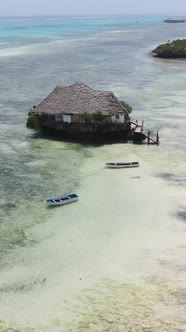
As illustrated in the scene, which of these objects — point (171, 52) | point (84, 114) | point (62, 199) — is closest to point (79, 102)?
point (84, 114)

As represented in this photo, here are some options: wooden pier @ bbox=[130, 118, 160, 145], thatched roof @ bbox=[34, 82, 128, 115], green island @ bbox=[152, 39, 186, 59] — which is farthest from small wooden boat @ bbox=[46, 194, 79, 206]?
green island @ bbox=[152, 39, 186, 59]

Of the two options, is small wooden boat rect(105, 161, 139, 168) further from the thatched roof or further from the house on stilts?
the thatched roof

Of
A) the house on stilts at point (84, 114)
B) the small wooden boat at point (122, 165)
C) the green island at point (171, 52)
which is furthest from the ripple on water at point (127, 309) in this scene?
the green island at point (171, 52)

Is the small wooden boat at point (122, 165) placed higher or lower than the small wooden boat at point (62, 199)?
higher

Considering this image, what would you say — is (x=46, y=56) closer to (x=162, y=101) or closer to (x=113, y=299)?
(x=162, y=101)

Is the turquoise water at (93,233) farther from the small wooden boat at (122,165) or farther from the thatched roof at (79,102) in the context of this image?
→ the thatched roof at (79,102)

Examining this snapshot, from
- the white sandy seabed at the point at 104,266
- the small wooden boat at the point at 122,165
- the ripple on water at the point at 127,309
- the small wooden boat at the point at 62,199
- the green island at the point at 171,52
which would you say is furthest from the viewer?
the green island at the point at 171,52

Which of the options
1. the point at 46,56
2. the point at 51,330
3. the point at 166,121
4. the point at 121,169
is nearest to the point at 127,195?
the point at 121,169

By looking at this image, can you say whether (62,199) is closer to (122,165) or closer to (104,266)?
(104,266)
